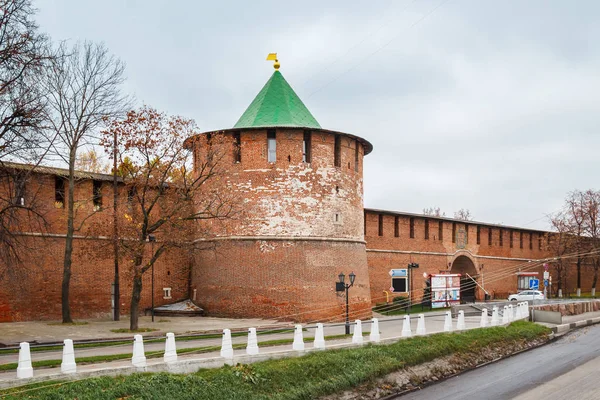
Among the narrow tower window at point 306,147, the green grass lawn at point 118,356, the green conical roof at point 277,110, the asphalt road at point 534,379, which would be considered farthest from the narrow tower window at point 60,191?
the asphalt road at point 534,379

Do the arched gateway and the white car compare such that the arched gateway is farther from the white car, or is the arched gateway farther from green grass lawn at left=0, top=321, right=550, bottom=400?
green grass lawn at left=0, top=321, right=550, bottom=400

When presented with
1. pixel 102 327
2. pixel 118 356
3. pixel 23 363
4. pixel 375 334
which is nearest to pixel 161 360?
pixel 118 356

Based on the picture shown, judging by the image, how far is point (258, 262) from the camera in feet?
78.5

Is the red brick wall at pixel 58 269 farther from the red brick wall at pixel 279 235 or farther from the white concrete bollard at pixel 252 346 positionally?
the white concrete bollard at pixel 252 346

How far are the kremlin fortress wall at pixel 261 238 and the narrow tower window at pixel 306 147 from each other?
39 mm

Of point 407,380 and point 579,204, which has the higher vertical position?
point 579,204

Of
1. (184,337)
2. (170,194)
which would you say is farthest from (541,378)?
(170,194)

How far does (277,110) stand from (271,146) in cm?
165


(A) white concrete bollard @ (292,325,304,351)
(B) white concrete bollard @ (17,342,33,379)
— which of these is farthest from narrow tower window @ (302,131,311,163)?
(B) white concrete bollard @ (17,342,33,379)

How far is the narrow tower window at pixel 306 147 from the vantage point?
24734mm

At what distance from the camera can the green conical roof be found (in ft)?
81.7

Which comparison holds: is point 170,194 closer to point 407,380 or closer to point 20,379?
point 407,380

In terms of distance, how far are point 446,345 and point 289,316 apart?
7.03 metres

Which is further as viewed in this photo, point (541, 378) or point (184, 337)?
point (184, 337)
